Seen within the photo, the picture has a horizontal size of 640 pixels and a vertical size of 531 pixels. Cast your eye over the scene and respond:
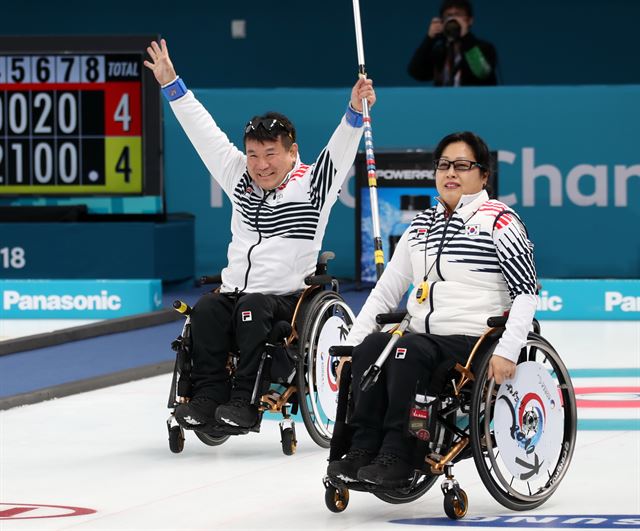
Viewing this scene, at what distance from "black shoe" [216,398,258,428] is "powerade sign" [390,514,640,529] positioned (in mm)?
1104

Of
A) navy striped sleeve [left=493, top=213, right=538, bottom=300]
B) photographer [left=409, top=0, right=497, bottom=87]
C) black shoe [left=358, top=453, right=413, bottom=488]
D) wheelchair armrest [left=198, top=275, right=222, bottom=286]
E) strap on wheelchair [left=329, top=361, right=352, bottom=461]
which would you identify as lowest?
black shoe [left=358, top=453, right=413, bottom=488]

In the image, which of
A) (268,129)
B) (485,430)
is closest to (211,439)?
(268,129)

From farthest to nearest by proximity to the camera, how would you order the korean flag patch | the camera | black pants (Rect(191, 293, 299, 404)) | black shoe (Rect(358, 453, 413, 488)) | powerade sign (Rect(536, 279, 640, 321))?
the camera < powerade sign (Rect(536, 279, 640, 321)) < black pants (Rect(191, 293, 299, 404)) < the korean flag patch < black shoe (Rect(358, 453, 413, 488))

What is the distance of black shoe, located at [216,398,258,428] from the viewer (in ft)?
19.0

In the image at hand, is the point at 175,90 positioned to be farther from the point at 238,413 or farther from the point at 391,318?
the point at 391,318

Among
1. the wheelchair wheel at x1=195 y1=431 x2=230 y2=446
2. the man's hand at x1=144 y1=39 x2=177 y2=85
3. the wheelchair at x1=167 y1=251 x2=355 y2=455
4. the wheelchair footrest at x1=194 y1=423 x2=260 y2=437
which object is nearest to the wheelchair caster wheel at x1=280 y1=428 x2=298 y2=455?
the wheelchair at x1=167 y1=251 x2=355 y2=455

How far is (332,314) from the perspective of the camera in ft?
20.6

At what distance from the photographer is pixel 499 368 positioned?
4797 mm

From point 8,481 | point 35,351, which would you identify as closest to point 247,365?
point 8,481

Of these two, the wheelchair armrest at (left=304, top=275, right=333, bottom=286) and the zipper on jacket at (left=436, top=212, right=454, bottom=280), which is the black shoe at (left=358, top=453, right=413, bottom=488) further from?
the wheelchair armrest at (left=304, top=275, right=333, bottom=286)

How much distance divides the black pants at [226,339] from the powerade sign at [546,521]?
1.23 m

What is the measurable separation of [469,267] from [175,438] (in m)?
1.52

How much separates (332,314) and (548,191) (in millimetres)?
5780

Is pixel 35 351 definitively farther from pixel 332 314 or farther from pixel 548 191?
pixel 548 191
